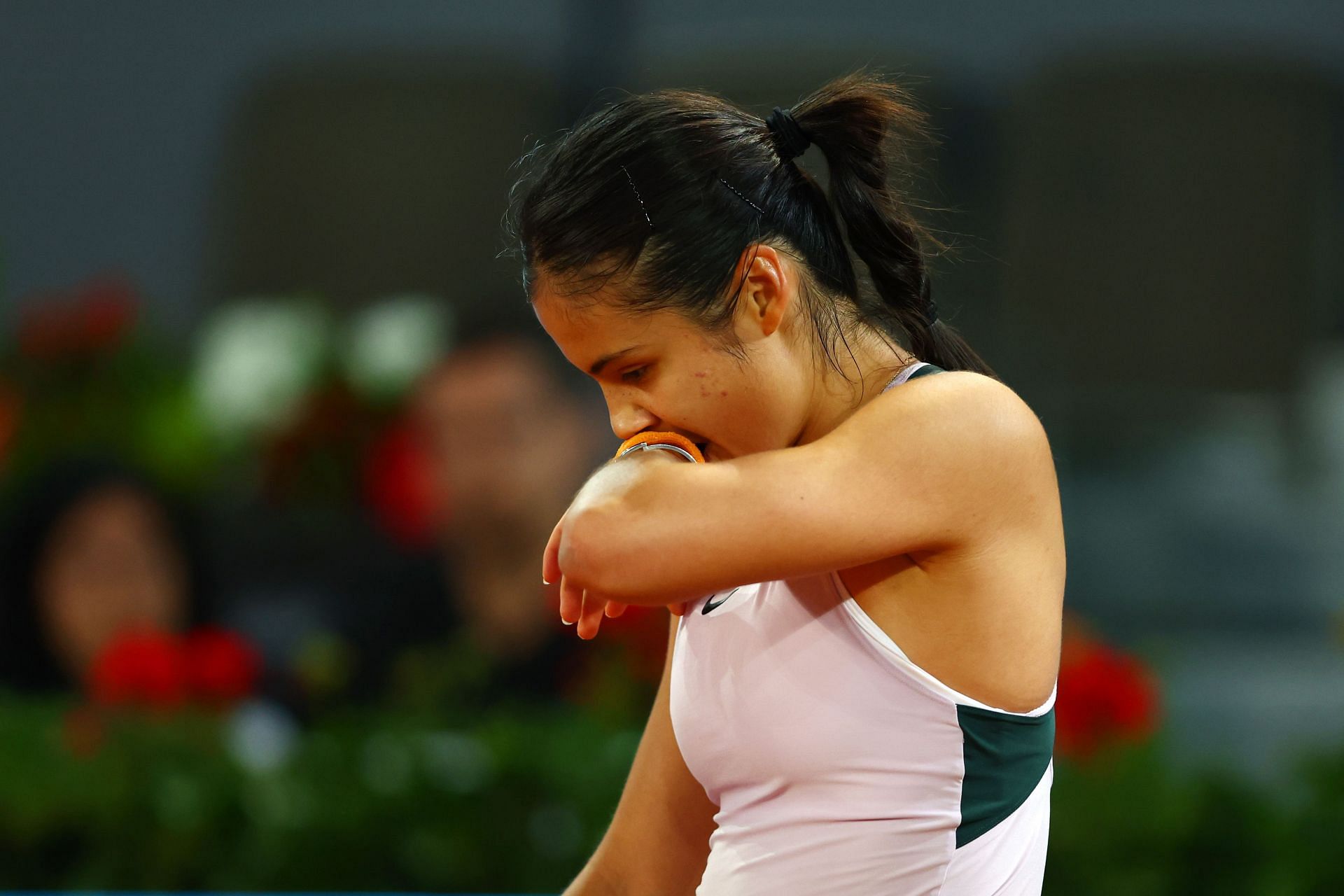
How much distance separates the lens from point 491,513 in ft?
12.2

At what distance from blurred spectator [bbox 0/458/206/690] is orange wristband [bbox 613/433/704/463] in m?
2.48

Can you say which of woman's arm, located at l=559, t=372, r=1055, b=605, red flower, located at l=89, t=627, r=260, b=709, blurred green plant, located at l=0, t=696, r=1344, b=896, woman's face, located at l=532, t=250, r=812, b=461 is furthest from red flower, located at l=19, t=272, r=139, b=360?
woman's arm, located at l=559, t=372, r=1055, b=605

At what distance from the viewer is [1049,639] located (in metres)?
1.23

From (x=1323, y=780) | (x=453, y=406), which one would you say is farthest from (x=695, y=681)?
(x=453, y=406)

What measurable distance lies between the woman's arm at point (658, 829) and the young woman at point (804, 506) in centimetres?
14

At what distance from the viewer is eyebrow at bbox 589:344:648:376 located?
47.6 inches

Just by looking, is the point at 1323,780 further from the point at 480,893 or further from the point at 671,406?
the point at 671,406

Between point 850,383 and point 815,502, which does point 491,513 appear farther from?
point 815,502

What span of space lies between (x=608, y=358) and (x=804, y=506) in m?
0.22

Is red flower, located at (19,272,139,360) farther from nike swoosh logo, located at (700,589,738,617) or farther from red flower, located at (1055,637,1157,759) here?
nike swoosh logo, located at (700,589,738,617)

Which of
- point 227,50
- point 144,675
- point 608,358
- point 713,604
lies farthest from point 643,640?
point 227,50

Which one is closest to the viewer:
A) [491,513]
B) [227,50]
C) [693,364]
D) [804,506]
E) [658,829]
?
[804,506]

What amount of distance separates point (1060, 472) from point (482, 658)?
179cm

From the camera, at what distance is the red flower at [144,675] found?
2.84 m
